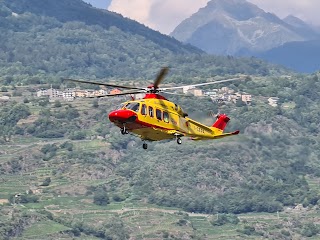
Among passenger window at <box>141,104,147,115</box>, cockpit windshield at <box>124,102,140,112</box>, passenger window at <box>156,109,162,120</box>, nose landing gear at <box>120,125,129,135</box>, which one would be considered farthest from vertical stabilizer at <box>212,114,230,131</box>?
nose landing gear at <box>120,125,129,135</box>

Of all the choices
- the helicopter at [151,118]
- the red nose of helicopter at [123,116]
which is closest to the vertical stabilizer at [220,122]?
the helicopter at [151,118]

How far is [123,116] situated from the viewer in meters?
78.6

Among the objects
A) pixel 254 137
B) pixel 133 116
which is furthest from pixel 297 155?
pixel 133 116

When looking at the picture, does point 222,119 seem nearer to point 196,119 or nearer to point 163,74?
point 196,119

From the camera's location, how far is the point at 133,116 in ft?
260

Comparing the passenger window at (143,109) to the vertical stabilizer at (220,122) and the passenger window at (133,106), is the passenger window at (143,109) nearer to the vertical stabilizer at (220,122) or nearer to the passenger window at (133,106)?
the passenger window at (133,106)

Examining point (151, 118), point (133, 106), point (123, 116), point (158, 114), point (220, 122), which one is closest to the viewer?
point (123, 116)

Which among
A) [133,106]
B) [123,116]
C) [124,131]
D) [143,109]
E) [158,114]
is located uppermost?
[133,106]

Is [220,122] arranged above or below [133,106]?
below

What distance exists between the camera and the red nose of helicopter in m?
78.1

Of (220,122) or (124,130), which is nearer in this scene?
(124,130)

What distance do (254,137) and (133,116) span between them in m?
73.3

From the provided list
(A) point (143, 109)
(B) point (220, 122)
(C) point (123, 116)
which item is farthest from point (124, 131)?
(B) point (220, 122)

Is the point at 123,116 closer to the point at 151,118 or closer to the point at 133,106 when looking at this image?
the point at 133,106
